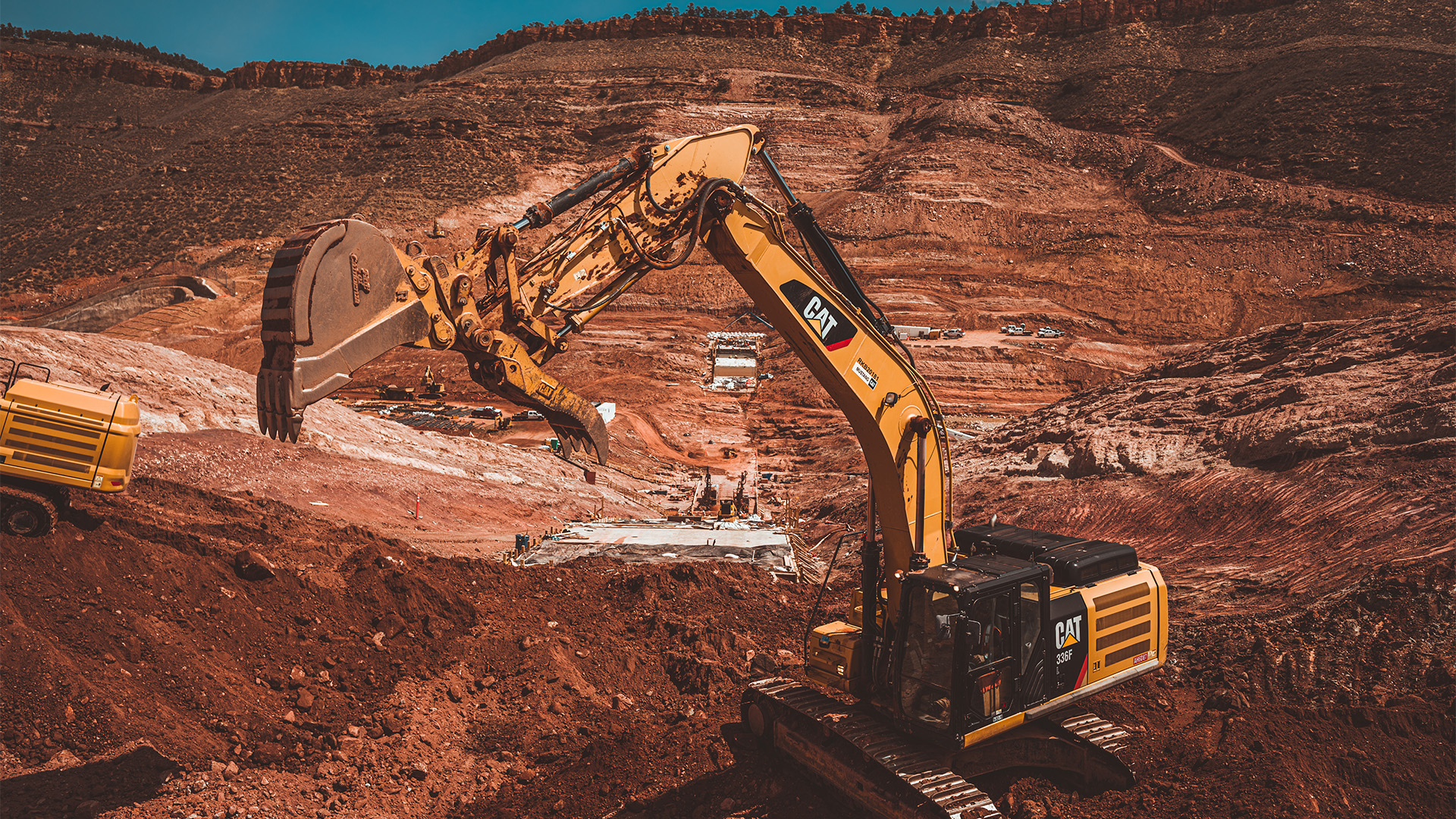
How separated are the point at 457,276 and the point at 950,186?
4987cm

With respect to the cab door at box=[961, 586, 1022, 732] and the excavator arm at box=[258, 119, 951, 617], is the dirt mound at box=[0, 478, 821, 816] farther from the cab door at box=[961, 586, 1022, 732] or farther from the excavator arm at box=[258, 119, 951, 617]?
the excavator arm at box=[258, 119, 951, 617]

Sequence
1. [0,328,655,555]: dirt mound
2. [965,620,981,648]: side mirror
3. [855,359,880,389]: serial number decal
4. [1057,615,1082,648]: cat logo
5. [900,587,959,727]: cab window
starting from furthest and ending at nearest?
[0,328,655,555]: dirt mound → [855,359,880,389]: serial number decal → [1057,615,1082,648]: cat logo → [900,587,959,727]: cab window → [965,620,981,648]: side mirror

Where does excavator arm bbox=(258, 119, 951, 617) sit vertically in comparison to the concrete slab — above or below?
above

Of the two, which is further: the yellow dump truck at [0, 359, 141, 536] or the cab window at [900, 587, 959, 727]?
the yellow dump truck at [0, 359, 141, 536]

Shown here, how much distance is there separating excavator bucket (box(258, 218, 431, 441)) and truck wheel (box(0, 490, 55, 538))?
6.32 metres

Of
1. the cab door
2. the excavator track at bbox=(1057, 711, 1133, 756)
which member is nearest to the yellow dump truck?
the cab door

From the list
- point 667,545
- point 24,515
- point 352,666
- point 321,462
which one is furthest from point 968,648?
point 321,462

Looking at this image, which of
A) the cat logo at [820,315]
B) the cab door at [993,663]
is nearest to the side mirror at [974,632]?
the cab door at [993,663]

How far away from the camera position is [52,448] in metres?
9.18

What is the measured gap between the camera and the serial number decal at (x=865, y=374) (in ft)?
20.1

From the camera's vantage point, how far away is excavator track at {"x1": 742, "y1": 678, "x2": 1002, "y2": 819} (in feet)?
17.4

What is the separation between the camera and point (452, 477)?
686 inches

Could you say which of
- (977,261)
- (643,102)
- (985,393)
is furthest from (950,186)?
(643,102)

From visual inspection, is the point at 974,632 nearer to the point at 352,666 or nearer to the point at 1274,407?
the point at 352,666
